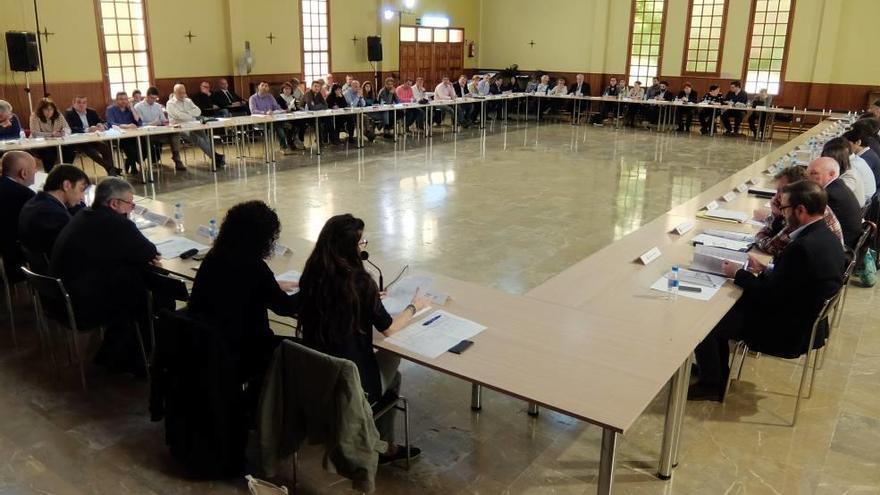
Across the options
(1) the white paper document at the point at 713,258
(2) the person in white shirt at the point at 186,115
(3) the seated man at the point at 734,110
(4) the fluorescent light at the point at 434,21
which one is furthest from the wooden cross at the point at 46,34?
(3) the seated man at the point at 734,110

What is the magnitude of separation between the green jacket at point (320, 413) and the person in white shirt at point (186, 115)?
757cm

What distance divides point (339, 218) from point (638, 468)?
1.70 m

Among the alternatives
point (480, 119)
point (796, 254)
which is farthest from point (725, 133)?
point (796, 254)

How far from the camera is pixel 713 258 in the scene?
3514 millimetres

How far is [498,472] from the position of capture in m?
2.94

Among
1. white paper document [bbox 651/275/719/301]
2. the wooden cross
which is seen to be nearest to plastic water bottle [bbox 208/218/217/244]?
white paper document [bbox 651/275/719/301]

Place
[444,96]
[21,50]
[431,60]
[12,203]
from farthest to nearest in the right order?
[431,60], [444,96], [21,50], [12,203]

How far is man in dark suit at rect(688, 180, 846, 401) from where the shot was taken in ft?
10.4

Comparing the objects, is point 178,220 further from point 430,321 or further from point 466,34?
point 466,34

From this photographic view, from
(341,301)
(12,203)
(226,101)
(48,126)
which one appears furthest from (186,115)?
(341,301)

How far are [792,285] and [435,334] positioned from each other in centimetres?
174

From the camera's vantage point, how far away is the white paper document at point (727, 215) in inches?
182

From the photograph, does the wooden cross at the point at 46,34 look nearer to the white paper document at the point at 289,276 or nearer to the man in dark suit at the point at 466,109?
the man in dark suit at the point at 466,109

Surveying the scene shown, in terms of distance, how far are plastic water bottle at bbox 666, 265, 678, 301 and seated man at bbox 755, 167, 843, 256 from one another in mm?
665
